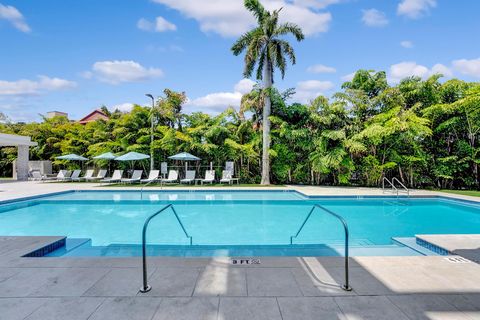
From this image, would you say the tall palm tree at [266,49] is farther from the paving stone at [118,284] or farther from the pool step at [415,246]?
the paving stone at [118,284]

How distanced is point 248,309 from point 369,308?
118cm

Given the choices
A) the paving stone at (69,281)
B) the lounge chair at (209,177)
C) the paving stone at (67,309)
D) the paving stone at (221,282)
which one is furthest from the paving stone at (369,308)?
the lounge chair at (209,177)

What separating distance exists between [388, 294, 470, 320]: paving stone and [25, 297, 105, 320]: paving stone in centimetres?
304

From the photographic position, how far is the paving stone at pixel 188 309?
96.2 inches

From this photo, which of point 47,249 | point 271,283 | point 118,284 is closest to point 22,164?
point 47,249

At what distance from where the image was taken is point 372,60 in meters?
15.1

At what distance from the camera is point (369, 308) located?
101 inches

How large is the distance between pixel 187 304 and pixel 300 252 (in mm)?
2486

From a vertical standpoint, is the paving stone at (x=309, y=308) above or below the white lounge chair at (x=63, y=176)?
below

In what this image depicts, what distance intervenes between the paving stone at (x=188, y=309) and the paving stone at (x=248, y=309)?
0.30ft

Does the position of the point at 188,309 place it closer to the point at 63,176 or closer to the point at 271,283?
the point at 271,283

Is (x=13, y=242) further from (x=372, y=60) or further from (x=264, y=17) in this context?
(x=372, y=60)

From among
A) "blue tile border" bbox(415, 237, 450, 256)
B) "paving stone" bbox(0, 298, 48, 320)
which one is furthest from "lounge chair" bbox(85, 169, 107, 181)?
"blue tile border" bbox(415, 237, 450, 256)

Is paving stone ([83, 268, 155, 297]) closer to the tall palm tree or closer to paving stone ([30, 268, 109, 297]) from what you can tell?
paving stone ([30, 268, 109, 297])
